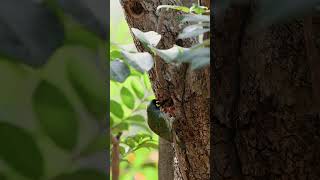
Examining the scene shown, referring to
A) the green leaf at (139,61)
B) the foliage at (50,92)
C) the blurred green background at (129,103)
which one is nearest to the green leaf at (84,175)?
the foliage at (50,92)

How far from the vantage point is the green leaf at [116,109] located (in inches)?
29.8

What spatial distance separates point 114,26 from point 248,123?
412mm

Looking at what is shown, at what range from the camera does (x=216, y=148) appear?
1.76 feet

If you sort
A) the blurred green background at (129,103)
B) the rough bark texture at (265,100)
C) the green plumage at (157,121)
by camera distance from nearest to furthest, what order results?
Result: the rough bark texture at (265,100)
the green plumage at (157,121)
the blurred green background at (129,103)

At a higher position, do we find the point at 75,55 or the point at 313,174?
the point at 75,55

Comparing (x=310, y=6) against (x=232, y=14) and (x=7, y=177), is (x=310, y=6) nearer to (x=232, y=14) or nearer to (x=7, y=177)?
(x=232, y=14)

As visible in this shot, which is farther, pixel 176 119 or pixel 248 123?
pixel 176 119

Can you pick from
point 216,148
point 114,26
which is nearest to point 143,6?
point 114,26

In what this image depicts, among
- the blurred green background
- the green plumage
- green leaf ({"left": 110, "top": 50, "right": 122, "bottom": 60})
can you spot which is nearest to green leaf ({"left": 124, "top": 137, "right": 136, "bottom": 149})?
the blurred green background

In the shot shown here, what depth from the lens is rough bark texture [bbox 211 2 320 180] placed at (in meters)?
0.50

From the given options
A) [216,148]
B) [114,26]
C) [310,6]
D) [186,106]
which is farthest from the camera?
[114,26]

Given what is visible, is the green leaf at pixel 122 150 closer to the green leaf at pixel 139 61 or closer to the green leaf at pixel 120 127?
the green leaf at pixel 120 127

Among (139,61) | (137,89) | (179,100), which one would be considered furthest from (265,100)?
(137,89)

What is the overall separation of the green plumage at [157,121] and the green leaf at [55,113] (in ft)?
0.56
